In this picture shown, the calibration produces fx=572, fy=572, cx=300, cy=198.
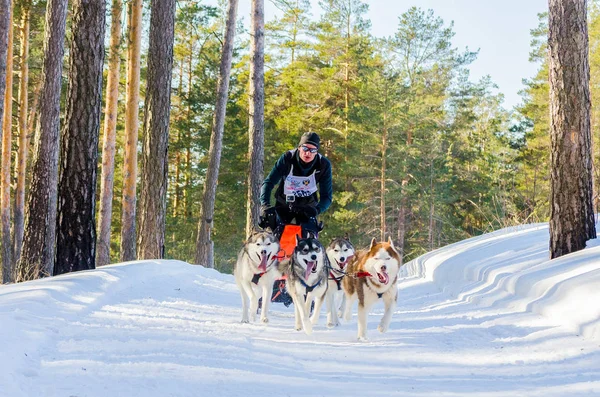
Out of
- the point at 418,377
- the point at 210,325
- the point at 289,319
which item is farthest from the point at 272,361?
the point at 289,319

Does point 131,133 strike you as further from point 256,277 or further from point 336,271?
point 336,271

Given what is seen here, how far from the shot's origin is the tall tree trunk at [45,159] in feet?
36.7

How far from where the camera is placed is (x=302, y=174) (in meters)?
7.05

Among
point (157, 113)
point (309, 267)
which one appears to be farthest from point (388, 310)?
point (157, 113)

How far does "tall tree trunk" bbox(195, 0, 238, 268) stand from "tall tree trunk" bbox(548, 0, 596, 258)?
1224cm

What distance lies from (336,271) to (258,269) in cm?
91

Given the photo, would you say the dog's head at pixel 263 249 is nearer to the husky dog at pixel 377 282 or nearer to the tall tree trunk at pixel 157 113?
the husky dog at pixel 377 282

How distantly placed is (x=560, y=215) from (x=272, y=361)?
5065 millimetres

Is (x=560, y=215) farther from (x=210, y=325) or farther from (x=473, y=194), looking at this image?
(x=473, y=194)

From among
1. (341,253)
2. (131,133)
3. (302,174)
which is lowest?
(341,253)

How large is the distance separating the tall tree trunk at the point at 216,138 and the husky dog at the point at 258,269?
1229 centimetres

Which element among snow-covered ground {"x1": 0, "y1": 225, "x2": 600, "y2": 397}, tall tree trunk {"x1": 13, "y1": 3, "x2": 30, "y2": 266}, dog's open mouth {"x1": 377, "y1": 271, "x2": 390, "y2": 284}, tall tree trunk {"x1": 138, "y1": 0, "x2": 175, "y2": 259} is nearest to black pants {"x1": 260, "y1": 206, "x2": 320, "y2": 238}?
snow-covered ground {"x1": 0, "y1": 225, "x2": 600, "y2": 397}

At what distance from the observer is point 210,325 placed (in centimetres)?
594

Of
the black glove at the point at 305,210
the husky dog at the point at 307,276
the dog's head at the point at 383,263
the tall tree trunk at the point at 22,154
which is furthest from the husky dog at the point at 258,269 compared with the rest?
the tall tree trunk at the point at 22,154
